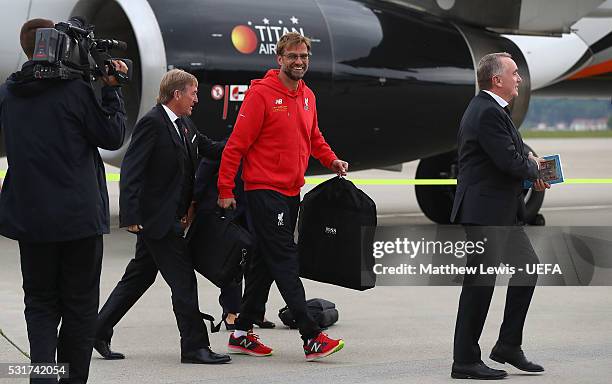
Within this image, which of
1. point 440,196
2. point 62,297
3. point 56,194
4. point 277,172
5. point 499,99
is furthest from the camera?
point 440,196

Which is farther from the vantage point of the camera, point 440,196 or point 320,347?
point 440,196

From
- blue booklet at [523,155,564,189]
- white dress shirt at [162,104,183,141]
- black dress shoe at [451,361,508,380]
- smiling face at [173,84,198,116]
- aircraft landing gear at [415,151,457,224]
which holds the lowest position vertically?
aircraft landing gear at [415,151,457,224]

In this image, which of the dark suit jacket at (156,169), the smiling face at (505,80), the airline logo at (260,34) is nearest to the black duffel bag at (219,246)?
the dark suit jacket at (156,169)

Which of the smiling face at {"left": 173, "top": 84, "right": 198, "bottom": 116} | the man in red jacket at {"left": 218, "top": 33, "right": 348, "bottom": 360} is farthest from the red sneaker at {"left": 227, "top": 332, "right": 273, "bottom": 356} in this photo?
the smiling face at {"left": 173, "top": 84, "right": 198, "bottom": 116}

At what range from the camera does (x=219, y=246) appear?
20.9 ft

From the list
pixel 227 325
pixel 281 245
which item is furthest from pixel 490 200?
pixel 227 325

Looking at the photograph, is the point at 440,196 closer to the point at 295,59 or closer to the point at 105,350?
the point at 295,59

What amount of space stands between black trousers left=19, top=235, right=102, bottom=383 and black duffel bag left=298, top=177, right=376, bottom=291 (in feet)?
5.71

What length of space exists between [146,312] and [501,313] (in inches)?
90.1

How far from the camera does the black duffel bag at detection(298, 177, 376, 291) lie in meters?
6.49

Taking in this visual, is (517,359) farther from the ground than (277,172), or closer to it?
closer to it

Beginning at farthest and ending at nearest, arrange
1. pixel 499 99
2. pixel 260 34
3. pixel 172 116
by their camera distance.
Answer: pixel 260 34 → pixel 172 116 → pixel 499 99

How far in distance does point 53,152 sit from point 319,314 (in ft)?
9.01

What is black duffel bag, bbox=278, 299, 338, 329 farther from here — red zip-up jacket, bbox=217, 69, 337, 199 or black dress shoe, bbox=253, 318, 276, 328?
red zip-up jacket, bbox=217, 69, 337, 199
